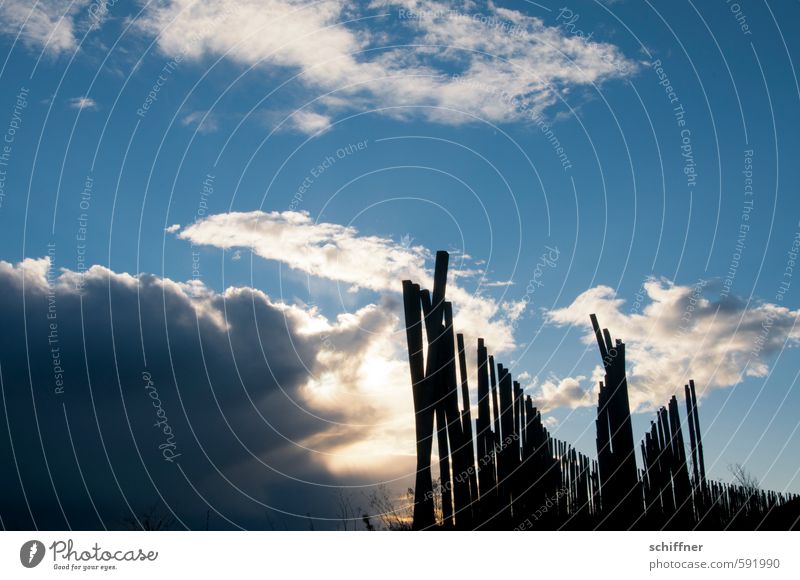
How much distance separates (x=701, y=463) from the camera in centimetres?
1625

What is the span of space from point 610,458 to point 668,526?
4.67 feet

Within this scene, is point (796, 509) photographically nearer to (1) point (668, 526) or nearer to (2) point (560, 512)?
(1) point (668, 526)

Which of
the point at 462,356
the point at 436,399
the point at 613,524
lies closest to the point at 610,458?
the point at 613,524
